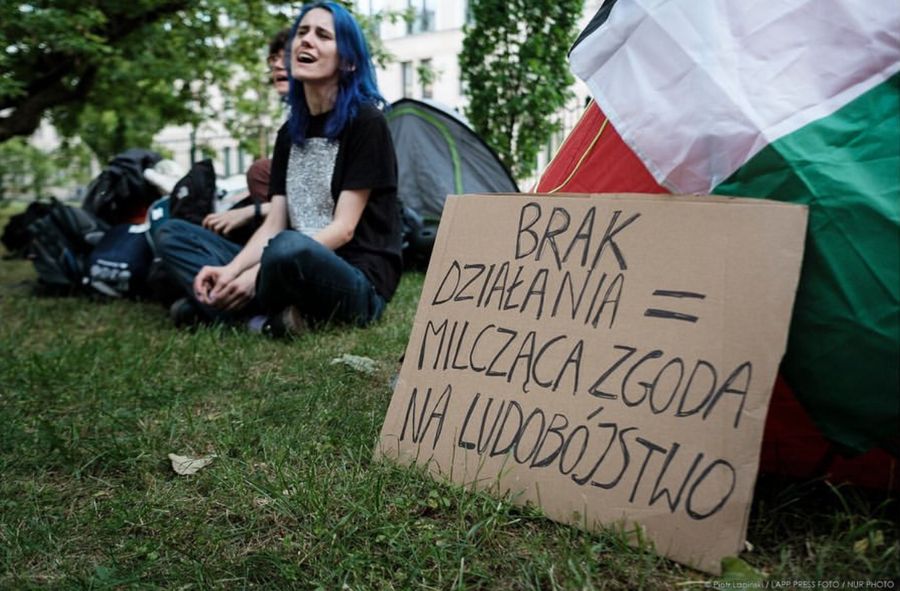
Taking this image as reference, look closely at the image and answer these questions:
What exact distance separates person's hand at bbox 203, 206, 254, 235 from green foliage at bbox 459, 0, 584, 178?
2.93 metres

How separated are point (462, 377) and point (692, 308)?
1.59 feet

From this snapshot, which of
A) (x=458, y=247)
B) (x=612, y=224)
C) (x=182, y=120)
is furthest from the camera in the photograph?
(x=182, y=120)

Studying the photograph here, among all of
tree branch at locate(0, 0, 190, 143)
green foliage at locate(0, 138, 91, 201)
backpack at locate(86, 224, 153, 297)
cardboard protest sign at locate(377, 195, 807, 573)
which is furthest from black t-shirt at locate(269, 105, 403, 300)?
green foliage at locate(0, 138, 91, 201)

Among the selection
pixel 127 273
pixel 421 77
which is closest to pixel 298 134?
pixel 127 273

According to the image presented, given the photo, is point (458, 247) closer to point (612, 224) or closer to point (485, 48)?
point (612, 224)

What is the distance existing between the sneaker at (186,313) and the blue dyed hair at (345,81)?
0.83 meters

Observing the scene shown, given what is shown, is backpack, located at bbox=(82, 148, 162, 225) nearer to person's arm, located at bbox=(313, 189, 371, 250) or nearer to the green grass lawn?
person's arm, located at bbox=(313, 189, 371, 250)

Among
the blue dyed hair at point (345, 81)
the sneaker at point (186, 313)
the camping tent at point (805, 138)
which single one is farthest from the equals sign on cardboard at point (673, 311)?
the sneaker at point (186, 313)

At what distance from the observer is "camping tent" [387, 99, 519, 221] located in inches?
199

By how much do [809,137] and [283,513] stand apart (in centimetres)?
113

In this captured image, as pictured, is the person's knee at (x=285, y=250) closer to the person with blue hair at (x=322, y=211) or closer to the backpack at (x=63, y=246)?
the person with blue hair at (x=322, y=211)

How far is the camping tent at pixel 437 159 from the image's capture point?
5043mm

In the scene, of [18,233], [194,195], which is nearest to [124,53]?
[18,233]

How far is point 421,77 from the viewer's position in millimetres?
7953
